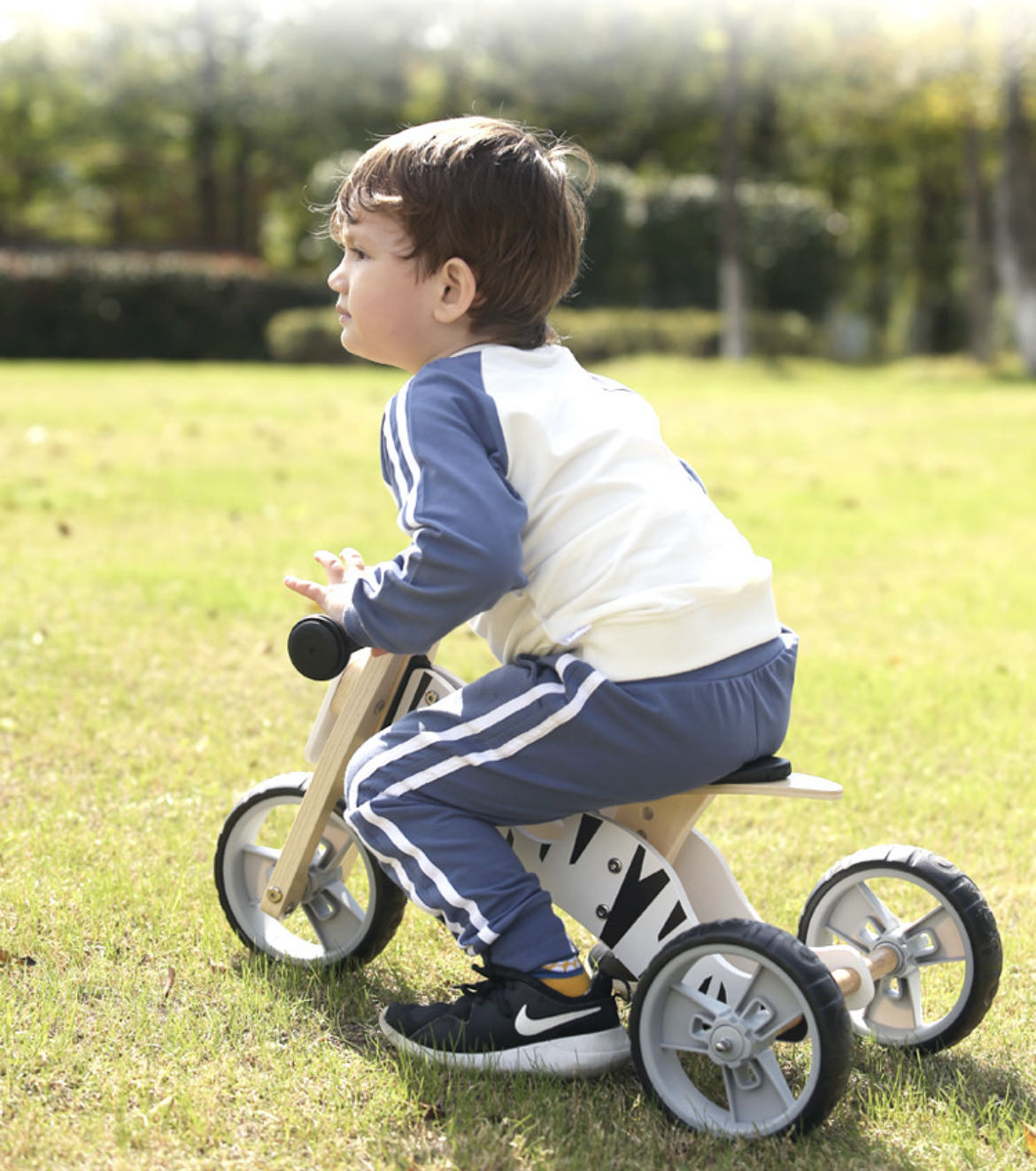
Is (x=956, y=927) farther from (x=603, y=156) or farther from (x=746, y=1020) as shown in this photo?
(x=603, y=156)

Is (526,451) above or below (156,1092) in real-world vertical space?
above

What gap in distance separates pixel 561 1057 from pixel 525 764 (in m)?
0.50

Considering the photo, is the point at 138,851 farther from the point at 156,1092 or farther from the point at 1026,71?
the point at 1026,71

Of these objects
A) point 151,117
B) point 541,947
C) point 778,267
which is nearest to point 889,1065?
point 541,947

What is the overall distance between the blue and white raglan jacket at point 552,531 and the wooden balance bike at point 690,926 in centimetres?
23

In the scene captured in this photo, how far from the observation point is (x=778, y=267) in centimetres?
3097

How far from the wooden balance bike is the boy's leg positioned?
13 cm

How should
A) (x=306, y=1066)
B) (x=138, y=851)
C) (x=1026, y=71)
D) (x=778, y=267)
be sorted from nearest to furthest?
(x=306, y=1066)
(x=138, y=851)
(x=1026, y=71)
(x=778, y=267)

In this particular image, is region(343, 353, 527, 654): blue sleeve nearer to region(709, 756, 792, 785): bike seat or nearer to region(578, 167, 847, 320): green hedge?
region(709, 756, 792, 785): bike seat

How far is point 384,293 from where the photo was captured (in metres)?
2.51

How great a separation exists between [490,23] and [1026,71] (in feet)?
62.4

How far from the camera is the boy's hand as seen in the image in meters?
2.48

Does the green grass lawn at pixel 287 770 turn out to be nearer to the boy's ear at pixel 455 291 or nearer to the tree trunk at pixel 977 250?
the boy's ear at pixel 455 291

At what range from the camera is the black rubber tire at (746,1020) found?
2.22 meters
